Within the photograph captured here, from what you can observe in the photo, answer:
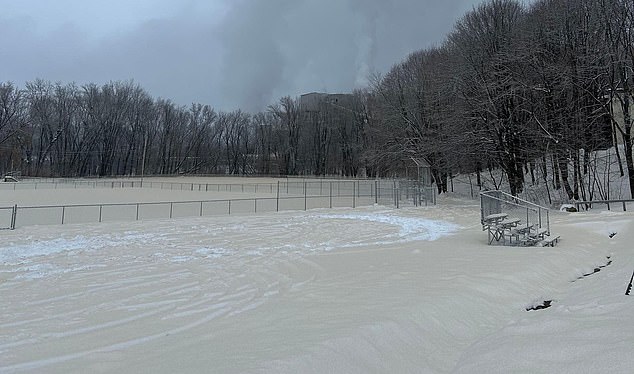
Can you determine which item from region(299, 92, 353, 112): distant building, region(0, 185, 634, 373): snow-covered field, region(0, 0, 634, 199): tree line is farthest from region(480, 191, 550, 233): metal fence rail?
region(299, 92, 353, 112): distant building

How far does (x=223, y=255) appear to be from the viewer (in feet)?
38.2

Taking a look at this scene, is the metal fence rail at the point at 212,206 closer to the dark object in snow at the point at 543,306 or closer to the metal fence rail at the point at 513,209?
the metal fence rail at the point at 513,209

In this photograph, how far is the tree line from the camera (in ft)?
84.9

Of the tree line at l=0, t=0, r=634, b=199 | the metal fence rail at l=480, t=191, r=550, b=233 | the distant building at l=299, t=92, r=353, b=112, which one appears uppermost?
the distant building at l=299, t=92, r=353, b=112

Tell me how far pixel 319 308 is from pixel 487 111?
92.6 ft

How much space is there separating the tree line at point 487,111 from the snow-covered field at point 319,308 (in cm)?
1707

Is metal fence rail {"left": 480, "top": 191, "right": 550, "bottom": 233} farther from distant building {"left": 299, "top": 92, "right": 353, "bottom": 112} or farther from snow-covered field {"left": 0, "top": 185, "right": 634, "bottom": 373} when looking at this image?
distant building {"left": 299, "top": 92, "right": 353, "bottom": 112}

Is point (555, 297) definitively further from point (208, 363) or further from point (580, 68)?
point (580, 68)

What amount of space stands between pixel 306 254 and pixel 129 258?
493 centimetres

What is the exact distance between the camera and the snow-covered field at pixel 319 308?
14.0ft

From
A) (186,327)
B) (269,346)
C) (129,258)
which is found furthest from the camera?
(129,258)

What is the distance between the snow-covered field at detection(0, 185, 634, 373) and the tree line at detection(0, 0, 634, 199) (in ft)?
56.0

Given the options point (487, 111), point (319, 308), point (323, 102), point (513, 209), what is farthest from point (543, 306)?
point (323, 102)

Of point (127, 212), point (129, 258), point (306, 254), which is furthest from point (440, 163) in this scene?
point (129, 258)
